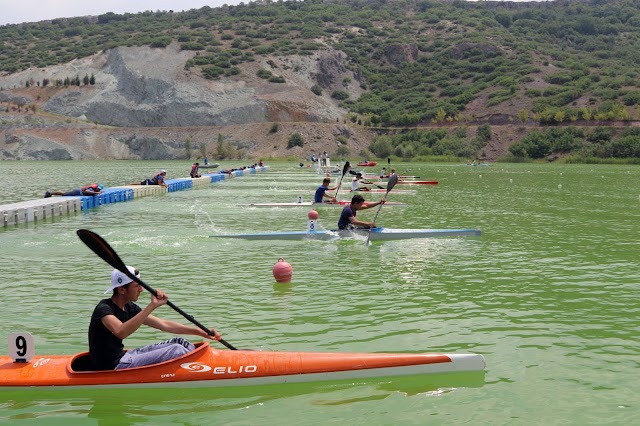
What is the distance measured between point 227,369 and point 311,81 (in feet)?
383

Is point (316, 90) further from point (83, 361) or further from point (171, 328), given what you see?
point (83, 361)

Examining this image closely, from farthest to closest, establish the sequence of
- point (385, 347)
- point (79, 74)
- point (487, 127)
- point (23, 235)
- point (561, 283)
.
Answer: point (79, 74) < point (487, 127) < point (23, 235) < point (561, 283) < point (385, 347)

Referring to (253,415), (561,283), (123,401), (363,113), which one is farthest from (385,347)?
(363,113)

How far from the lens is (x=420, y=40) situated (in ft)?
479

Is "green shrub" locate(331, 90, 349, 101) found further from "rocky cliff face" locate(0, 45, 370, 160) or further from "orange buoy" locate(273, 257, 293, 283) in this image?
"orange buoy" locate(273, 257, 293, 283)

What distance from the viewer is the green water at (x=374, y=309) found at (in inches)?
297

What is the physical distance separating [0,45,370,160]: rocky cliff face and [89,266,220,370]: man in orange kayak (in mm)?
87024

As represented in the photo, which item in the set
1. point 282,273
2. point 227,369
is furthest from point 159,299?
point 282,273

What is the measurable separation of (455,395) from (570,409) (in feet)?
3.87

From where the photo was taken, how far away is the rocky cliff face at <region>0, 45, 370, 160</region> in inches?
3676

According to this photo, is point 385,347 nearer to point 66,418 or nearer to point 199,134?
point 66,418

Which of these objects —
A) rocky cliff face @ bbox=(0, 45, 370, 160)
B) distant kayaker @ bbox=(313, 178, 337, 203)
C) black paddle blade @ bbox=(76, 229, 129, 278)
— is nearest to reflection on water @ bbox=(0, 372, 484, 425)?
black paddle blade @ bbox=(76, 229, 129, 278)

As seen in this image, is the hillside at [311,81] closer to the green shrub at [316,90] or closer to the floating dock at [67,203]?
the green shrub at [316,90]

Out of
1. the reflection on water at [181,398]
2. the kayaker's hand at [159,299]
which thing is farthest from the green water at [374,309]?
the kayaker's hand at [159,299]
